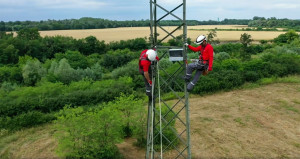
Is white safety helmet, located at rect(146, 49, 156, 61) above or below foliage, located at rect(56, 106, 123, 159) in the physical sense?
above

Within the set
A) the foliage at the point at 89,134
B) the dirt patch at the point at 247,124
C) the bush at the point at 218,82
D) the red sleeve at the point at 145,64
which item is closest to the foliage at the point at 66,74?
the bush at the point at 218,82

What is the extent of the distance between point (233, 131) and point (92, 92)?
13533 millimetres

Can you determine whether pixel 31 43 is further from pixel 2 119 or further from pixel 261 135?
pixel 261 135

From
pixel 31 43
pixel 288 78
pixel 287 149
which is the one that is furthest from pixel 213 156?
pixel 31 43

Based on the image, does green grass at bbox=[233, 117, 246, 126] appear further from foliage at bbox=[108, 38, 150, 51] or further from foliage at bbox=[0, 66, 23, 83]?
foliage at bbox=[108, 38, 150, 51]

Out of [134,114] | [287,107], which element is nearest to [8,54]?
[134,114]

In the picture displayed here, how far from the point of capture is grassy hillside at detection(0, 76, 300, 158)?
13.0 meters

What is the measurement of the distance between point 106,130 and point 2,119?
11234mm

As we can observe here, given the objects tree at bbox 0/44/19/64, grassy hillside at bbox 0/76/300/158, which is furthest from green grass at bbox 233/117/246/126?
tree at bbox 0/44/19/64

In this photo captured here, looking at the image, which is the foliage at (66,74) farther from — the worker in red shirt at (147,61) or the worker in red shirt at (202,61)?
the worker in red shirt at (202,61)

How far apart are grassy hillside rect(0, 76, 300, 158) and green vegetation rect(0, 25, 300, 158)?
2.26 ft

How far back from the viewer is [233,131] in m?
15.4

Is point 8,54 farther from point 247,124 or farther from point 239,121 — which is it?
point 247,124

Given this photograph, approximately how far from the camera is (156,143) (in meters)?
13.4
